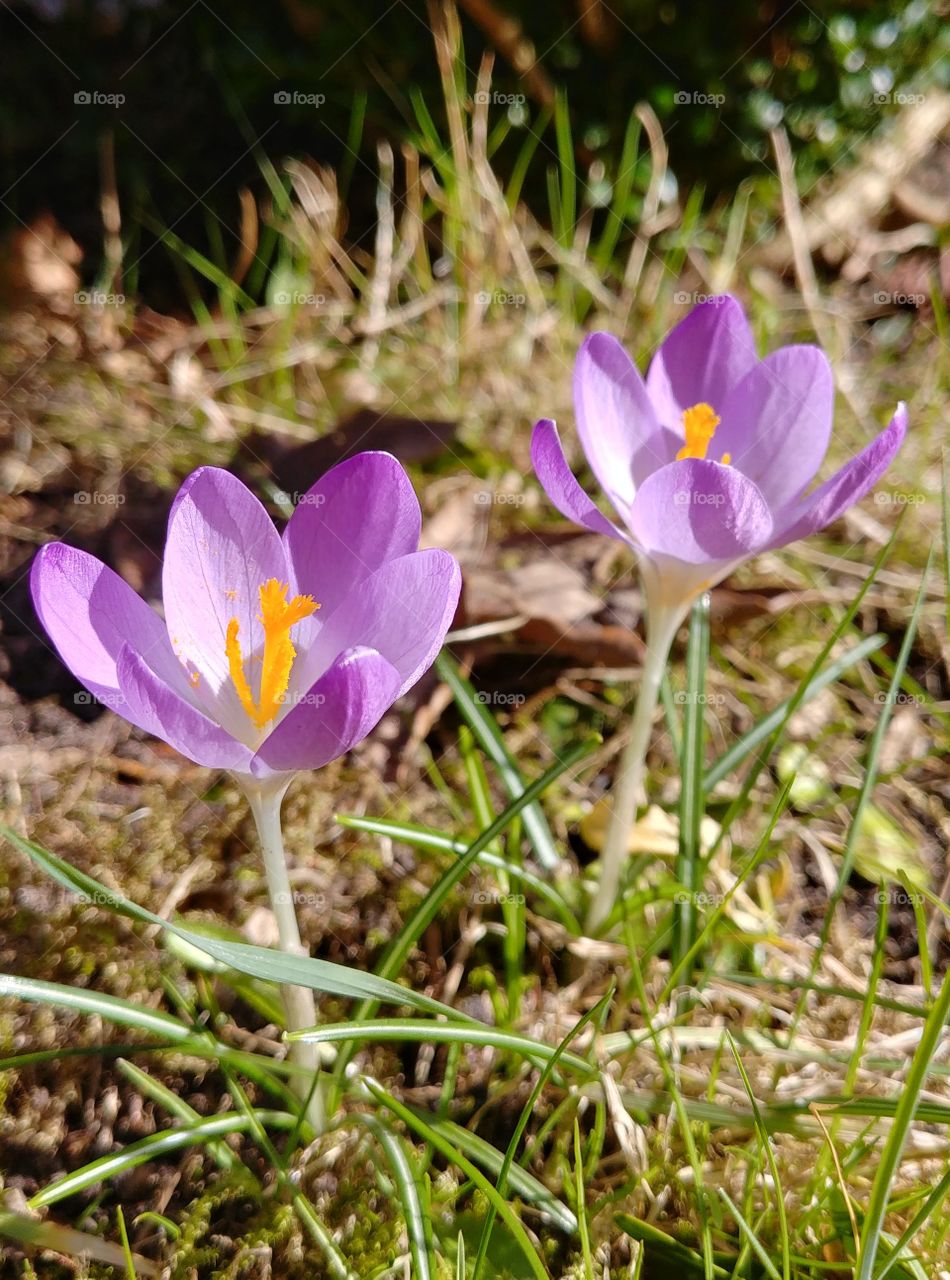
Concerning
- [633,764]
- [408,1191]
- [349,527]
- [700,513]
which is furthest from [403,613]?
[408,1191]

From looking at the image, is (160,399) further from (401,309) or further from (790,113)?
(790,113)

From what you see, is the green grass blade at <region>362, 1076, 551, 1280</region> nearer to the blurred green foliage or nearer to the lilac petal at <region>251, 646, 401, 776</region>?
the lilac petal at <region>251, 646, 401, 776</region>

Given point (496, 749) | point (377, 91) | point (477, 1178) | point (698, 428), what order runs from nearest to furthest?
point (477, 1178)
point (698, 428)
point (496, 749)
point (377, 91)

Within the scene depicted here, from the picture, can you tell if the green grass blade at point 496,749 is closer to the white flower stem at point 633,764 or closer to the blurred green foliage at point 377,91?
the white flower stem at point 633,764

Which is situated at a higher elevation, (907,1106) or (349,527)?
(349,527)

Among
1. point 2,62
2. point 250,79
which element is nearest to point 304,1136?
point 250,79

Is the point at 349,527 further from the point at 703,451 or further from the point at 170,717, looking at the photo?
the point at 703,451
